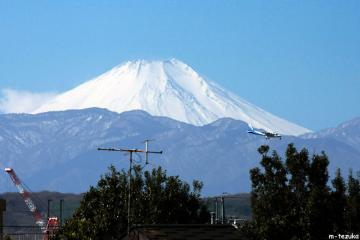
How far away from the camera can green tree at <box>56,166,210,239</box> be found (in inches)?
3568

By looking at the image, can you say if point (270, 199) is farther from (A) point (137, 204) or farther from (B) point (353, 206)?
(A) point (137, 204)

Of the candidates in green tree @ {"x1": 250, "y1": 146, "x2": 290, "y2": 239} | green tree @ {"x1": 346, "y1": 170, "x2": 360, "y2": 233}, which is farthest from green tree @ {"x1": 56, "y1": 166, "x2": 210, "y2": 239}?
green tree @ {"x1": 346, "y1": 170, "x2": 360, "y2": 233}

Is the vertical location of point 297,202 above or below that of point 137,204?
below

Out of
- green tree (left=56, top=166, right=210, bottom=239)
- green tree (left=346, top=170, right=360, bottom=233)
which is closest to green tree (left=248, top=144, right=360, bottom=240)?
green tree (left=346, top=170, right=360, bottom=233)

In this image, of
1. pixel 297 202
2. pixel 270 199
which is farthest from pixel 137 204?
pixel 297 202

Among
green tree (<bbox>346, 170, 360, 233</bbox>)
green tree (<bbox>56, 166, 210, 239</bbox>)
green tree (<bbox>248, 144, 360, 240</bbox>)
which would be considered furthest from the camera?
green tree (<bbox>56, 166, 210, 239</bbox>)

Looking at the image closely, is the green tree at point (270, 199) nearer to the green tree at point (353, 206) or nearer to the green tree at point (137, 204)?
the green tree at point (353, 206)

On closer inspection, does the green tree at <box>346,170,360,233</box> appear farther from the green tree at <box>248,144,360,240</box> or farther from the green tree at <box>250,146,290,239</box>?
the green tree at <box>250,146,290,239</box>

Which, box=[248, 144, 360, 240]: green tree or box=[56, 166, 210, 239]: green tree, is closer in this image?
box=[248, 144, 360, 240]: green tree

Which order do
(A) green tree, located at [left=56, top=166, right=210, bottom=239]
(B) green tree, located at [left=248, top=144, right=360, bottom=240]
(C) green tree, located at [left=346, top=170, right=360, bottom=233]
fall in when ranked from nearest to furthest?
(B) green tree, located at [left=248, top=144, right=360, bottom=240] < (C) green tree, located at [left=346, top=170, right=360, bottom=233] < (A) green tree, located at [left=56, top=166, right=210, bottom=239]

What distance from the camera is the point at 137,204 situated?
9250cm

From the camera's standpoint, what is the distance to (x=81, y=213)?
3787 inches

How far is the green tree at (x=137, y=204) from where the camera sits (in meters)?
90.6

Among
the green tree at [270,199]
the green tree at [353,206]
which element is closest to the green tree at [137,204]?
the green tree at [270,199]
